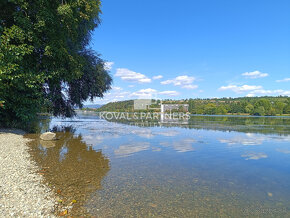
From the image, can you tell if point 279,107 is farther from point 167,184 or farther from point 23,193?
point 23,193

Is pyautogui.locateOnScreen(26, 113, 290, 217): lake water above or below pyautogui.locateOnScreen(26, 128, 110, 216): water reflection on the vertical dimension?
below

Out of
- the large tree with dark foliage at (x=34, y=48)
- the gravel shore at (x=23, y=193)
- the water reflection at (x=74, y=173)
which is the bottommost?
the water reflection at (x=74, y=173)

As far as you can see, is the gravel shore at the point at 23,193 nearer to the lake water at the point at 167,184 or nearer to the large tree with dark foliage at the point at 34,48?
the lake water at the point at 167,184

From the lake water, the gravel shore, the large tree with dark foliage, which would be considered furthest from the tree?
the gravel shore

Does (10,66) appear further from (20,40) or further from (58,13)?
(58,13)

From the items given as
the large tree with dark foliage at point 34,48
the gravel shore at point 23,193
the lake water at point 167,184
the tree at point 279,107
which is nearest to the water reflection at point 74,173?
the lake water at point 167,184

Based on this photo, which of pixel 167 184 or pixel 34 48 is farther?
pixel 34 48

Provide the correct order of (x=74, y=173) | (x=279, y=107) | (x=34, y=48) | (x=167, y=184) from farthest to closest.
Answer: (x=279, y=107) → (x=34, y=48) → (x=74, y=173) → (x=167, y=184)

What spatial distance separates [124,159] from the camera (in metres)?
11.2

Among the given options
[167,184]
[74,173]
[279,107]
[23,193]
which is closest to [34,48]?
[74,173]

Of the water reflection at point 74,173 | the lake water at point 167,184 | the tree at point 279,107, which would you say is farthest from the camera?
the tree at point 279,107

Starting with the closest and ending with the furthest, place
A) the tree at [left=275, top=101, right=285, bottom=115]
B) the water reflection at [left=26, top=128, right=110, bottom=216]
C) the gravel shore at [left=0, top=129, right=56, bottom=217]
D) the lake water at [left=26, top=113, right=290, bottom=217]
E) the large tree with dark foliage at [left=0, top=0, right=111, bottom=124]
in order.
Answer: the gravel shore at [left=0, top=129, right=56, bottom=217] → the lake water at [left=26, top=113, right=290, bottom=217] → the water reflection at [left=26, top=128, right=110, bottom=216] → the large tree with dark foliage at [left=0, top=0, right=111, bottom=124] → the tree at [left=275, top=101, right=285, bottom=115]

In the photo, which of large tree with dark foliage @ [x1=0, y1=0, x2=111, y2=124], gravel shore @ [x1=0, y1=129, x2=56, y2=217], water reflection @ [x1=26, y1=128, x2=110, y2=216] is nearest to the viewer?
gravel shore @ [x1=0, y1=129, x2=56, y2=217]

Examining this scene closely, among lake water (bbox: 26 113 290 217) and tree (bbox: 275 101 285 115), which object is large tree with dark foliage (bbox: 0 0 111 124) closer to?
lake water (bbox: 26 113 290 217)
